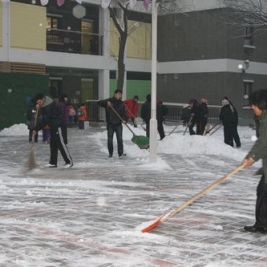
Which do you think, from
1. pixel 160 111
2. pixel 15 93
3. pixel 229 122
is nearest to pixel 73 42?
pixel 15 93

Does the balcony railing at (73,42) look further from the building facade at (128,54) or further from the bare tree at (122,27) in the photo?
the bare tree at (122,27)

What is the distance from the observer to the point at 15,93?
24250 mm

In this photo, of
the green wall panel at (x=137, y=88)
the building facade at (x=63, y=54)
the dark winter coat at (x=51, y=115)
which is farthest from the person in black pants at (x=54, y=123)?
the green wall panel at (x=137, y=88)

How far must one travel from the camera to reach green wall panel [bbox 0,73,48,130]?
23.9 meters

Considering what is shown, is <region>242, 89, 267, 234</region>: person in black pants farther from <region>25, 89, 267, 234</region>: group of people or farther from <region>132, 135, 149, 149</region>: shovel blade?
<region>132, 135, 149, 149</region>: shovel blade

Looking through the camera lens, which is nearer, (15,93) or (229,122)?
(229,122)

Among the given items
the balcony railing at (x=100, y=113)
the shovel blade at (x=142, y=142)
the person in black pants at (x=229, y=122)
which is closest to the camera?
the shovel blade at (x=142, y=142)

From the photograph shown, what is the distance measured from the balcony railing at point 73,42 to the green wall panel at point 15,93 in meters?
2.76

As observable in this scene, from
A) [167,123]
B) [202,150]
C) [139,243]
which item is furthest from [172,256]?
[167,123]

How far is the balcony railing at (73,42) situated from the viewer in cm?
2704

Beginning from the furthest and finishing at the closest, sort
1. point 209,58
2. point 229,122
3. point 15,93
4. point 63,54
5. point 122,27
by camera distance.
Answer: point 209,58 < point 63,54 < point 122,27 < point 15,93 < point 229,122

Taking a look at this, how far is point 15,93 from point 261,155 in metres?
19.9

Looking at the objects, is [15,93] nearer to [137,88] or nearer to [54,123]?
[137,88]

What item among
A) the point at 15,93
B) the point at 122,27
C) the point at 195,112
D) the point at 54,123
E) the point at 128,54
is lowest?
the point at 54,123
